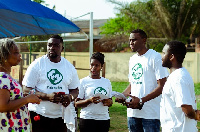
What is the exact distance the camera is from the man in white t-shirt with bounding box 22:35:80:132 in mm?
4359

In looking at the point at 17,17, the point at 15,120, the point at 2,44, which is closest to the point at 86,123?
the point at 15,120

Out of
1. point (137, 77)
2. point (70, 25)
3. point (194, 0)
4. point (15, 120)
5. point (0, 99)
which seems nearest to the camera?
point (0, 99)

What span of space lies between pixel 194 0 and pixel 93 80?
2052cm

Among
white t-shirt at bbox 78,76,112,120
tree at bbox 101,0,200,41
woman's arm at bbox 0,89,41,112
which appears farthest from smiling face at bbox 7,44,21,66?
tree at bbox 101,0,200,41

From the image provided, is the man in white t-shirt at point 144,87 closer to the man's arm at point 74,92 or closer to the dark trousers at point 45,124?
the man's arm at point 74,92

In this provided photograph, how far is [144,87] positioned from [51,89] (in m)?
1.18

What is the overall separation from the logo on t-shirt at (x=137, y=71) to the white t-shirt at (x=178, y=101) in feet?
3.41

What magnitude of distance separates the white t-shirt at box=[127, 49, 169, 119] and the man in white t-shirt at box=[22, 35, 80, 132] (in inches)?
34.2

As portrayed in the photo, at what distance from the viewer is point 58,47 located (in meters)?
4.57

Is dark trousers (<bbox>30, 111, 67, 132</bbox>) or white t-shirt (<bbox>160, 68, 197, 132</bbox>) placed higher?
white t-shirt (<bbox>160, 68, 197, 132</bbox>)

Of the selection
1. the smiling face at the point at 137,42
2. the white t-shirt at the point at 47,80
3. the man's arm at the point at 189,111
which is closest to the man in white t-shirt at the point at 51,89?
the white t-shirt at the point at 47,80

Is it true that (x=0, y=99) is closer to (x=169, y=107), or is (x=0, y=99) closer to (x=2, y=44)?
(x=2, y=44)

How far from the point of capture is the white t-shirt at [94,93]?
4688 mm

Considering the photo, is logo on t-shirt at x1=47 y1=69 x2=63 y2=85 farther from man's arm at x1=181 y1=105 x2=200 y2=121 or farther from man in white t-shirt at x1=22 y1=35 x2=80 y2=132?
man's arm at x1=181 y1=105 x2=200 y2=121
